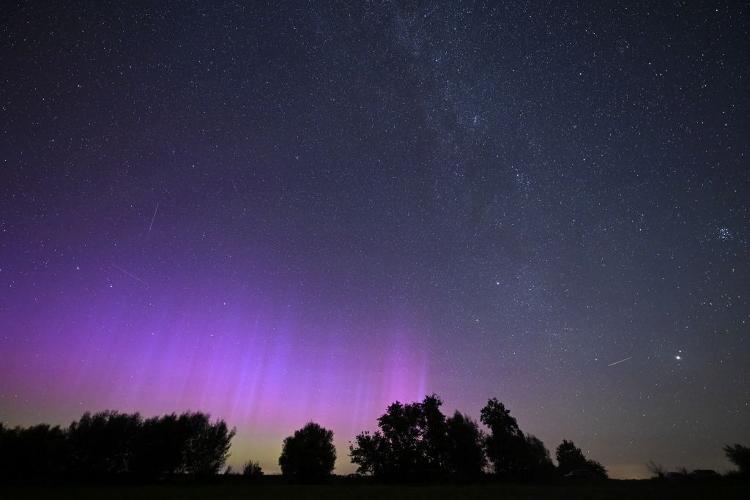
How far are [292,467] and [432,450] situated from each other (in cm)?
3072

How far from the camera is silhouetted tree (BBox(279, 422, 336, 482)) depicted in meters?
70.9

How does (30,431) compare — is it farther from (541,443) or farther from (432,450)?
(541,443)

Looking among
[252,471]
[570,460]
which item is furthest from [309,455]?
[570,460]

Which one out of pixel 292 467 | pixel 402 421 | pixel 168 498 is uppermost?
pixel 402 421

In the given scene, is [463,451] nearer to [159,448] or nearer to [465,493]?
[465,493]

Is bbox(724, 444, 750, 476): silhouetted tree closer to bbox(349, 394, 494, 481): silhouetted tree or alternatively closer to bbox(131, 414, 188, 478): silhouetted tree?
bbox(349, 394, 494, 481): silhouetted tree

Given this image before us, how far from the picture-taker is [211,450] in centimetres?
7031

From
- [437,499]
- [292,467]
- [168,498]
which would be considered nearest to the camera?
[437,499]

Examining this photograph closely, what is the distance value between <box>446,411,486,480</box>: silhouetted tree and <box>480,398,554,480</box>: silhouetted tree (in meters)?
2.21

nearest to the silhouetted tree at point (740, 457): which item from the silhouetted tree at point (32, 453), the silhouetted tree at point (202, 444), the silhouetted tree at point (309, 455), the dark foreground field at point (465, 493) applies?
the dark foreground field at point (465, 493)

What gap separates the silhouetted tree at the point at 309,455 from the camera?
7094cm

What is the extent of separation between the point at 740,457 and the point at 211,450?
86.4m

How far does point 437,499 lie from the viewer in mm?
28812

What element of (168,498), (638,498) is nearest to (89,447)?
(168,498)
